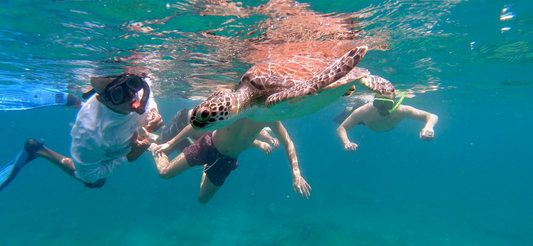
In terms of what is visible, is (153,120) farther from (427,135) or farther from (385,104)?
(427,135)

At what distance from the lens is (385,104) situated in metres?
7.74

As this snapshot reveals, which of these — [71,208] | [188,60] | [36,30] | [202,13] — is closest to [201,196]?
[188,60]

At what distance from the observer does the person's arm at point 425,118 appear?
659 centimetres

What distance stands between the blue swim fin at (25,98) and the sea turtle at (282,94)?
778 centimetres

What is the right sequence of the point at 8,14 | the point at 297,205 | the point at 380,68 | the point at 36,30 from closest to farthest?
the point at 8,14 → the point at 36,30 → the point at 380,68 → the point at 297,205

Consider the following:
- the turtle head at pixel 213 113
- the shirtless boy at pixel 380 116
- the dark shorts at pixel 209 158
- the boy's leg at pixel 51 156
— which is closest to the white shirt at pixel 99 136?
the dark shorts at pixel 209 158

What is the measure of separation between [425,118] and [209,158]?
8.11 m

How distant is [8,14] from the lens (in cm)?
467

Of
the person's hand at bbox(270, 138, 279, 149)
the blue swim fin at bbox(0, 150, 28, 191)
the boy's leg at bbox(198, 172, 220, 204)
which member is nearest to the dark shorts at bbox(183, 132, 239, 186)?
the boy's leg at bbox(198, 172, 220, 204)

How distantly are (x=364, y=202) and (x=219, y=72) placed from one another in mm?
22707

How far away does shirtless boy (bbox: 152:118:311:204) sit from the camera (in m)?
5.47

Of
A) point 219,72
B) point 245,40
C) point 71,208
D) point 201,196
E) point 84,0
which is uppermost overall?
point 84,0

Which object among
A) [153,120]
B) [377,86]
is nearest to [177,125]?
[153,120]

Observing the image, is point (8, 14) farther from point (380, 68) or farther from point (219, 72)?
point (380, 68)
